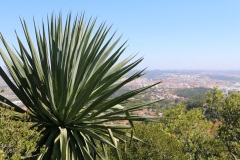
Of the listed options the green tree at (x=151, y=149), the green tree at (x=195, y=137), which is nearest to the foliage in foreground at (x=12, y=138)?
the green tree at (x=151, y=149)

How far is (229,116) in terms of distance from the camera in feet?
62.3

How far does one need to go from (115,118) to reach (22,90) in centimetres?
179

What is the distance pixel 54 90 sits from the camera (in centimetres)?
507

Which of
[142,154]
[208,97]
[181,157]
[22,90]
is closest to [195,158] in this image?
[208,97]

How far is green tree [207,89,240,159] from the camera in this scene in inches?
727

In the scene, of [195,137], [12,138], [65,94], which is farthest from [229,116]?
[12,138]

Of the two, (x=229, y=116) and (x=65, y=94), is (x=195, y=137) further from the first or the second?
(x=65, y=94)

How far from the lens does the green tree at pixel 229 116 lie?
18453mm

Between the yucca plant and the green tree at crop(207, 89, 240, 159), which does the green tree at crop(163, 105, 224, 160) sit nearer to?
the green tree at crop(207, 89, 240, 159)

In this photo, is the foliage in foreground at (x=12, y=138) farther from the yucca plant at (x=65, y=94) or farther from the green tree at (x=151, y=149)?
the green tree at (x=151, y=149)

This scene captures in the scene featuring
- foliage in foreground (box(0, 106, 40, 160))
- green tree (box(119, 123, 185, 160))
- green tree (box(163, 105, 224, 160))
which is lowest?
green tree (box(163, 105, 224, 160))

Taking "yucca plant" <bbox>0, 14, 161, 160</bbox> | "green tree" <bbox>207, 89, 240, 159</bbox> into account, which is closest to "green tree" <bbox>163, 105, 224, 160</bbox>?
"green tree" <bbox>207, 89, 240, 159</bbox>

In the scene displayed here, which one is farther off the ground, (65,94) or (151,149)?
(65,94)

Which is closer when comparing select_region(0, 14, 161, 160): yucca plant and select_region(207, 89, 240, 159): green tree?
select_region(0, 14, 161, 160): yucca plant
